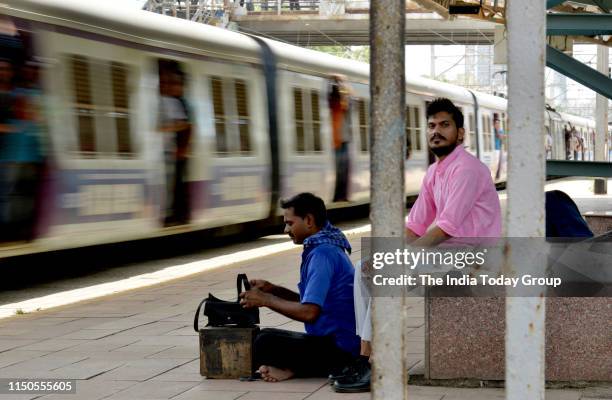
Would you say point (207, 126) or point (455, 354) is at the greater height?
point (207, 126)

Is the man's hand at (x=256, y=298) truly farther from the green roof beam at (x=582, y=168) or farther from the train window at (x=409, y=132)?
the train window at (x=409, y=132)

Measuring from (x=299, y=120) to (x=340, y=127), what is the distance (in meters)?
1.99

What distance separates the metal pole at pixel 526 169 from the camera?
13.0 feet

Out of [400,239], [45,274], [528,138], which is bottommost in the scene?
[45,274]

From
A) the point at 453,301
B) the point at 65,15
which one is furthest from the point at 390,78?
the point at 65,15

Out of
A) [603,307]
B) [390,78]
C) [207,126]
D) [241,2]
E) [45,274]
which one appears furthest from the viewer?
[241,2]

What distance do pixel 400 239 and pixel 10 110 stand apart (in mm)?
7594

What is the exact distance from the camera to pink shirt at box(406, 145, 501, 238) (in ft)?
21.4

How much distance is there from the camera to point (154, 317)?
31.0 feet

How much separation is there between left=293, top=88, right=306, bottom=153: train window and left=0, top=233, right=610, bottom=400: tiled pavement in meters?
6.51

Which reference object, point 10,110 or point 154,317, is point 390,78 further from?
point 10,110

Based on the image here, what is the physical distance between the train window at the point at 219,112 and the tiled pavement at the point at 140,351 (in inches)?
152

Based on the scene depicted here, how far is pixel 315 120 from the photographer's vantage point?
1908cm

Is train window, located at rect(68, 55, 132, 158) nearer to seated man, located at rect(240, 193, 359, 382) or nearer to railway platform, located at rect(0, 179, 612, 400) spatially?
railway platform, located at rect(0, 179, 612, 400)
